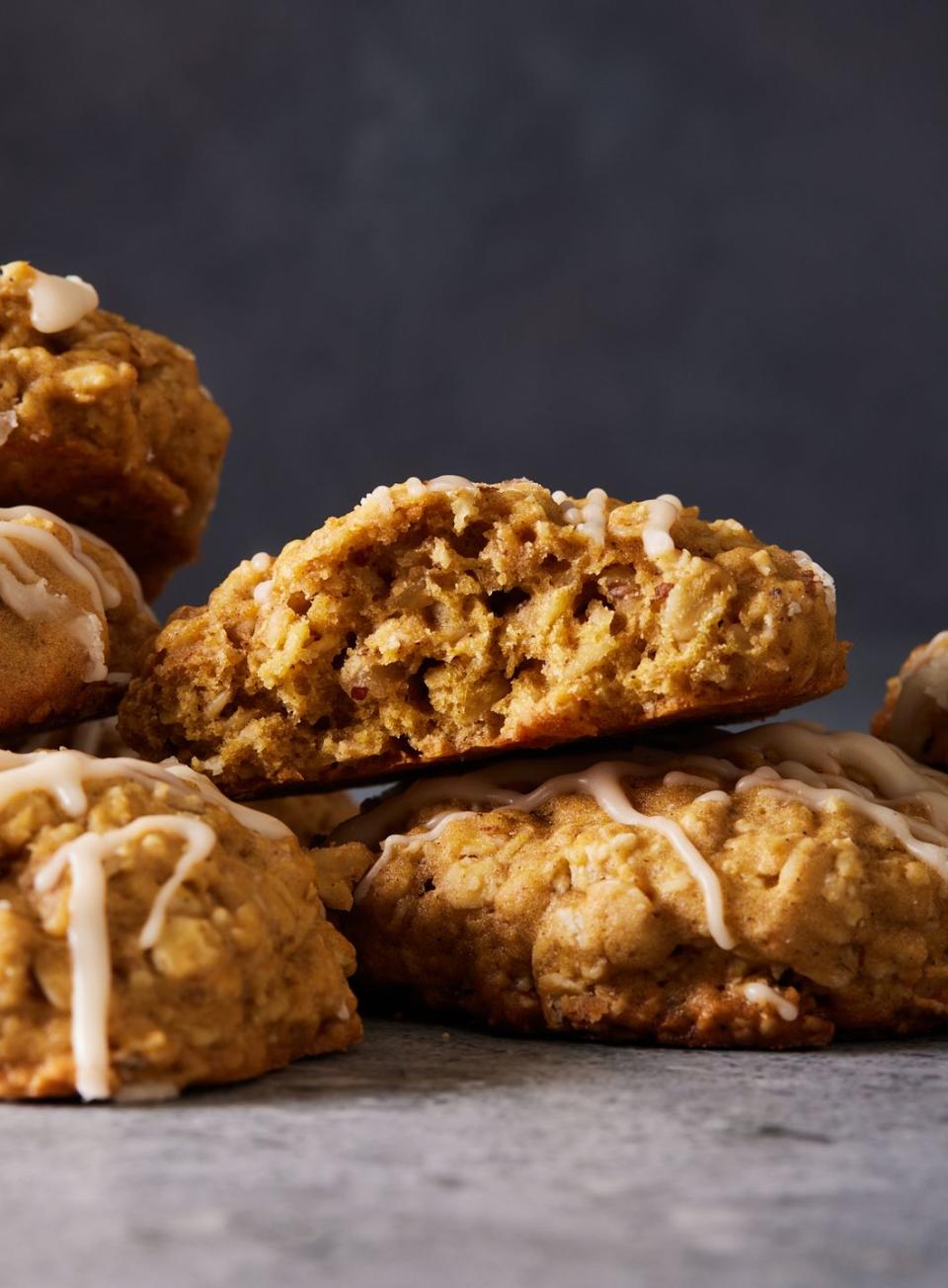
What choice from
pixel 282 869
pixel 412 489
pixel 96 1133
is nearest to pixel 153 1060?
pixel 96 1133

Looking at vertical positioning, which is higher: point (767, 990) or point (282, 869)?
point (282, 869)

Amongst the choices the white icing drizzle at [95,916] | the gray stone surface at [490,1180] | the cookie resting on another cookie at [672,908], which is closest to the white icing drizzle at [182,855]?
the white icing drizzle at [95,916]

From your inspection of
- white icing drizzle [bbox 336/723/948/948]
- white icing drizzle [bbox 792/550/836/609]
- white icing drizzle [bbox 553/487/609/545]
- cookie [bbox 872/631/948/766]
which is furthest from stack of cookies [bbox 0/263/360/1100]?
cookie [bbox 872/631/948/766]

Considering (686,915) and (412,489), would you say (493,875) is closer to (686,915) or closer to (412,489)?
(686,915)

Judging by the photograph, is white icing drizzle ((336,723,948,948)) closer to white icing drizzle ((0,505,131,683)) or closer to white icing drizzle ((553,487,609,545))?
Answer: white icing drizzle ((553,487,609,545))

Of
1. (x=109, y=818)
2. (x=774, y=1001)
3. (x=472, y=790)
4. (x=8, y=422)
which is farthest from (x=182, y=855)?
(x=8, y=422)

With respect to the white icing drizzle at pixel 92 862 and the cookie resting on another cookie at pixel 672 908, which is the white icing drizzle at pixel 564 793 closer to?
the cookie resting on another cookie at pixel 672 908

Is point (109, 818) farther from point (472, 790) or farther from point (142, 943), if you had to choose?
point (472, 790)
